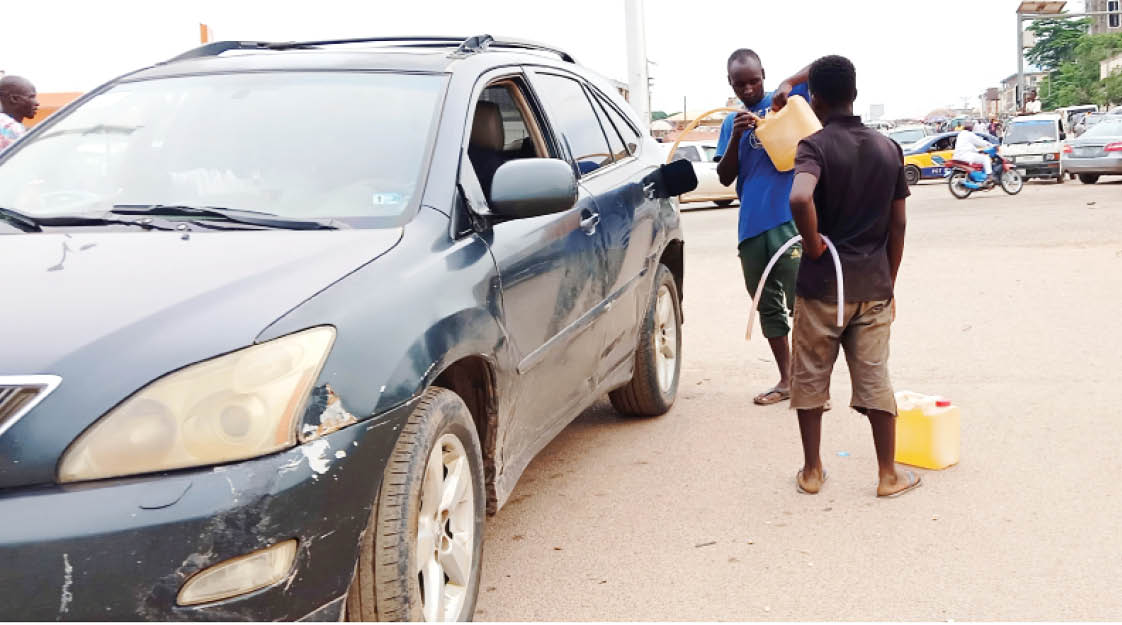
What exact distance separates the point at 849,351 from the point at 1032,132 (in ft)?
84.6

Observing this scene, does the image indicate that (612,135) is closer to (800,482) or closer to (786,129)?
(786,129)

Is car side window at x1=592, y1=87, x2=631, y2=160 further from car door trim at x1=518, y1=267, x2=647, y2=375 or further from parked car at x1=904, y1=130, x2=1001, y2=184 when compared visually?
parked car at x1=904, y1=130, x2=1001, y2=184

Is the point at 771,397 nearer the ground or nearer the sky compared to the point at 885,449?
nearer the ground

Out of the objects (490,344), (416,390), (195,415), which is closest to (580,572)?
(490,344)

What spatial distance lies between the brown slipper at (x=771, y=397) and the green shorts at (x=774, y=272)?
0.30 metres

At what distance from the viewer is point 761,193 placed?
19.1 feet

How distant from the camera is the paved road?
353 centimetres

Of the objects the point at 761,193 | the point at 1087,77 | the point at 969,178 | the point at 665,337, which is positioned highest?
the point at 1087,77

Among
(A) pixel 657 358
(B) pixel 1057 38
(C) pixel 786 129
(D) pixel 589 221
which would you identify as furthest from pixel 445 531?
(B) pixel 1057 38

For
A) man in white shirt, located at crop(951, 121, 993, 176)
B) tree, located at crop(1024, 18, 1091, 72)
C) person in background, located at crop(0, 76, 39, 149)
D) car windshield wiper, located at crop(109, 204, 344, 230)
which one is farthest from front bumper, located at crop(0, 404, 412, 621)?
tree, located at crop(1024, 18, 1091, 72)

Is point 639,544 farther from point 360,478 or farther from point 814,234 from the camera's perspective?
point 360,478

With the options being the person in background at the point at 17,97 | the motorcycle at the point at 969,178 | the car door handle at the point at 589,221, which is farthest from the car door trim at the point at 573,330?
the motorcycle at the point at 969,178

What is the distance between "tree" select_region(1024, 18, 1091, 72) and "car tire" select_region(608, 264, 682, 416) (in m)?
138

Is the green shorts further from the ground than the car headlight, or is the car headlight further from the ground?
the car headlight
